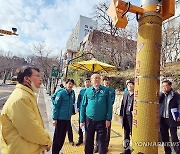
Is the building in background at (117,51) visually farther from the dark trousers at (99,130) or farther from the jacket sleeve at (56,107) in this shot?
the dark trousers at (99,130)

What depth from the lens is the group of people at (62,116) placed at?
2096 mm

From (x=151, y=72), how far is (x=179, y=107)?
2.35 m

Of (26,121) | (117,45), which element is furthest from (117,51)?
(26,121)

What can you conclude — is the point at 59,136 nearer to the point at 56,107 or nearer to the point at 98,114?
the point at 56,107

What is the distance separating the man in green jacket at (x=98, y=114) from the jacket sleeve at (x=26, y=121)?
1.82 metres

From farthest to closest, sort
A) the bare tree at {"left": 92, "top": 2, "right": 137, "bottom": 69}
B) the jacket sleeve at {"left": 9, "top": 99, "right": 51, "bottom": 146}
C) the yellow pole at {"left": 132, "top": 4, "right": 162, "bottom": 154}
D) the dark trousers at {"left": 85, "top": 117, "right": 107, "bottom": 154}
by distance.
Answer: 1. the bare tree at {"left": 92, "top": 2, "right": 137, "bottom": 69}
2. the dark trousers at {"left": 85, "top": 117, "right": 107, "bottom": 154}
3. the yellow pole at {"left": 132, "top": 4, "right": 162, "bottom": 154}
4. the jacket sleeve at {"left": 9, "top": 99, "right": 51, "bottom": 146}

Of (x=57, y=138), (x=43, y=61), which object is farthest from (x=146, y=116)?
(x=43, y=61)

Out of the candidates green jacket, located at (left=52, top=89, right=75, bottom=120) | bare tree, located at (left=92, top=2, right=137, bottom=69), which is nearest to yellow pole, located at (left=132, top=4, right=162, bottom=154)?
green jacket, located at (left=52, top=89, right=75, bottom=120)

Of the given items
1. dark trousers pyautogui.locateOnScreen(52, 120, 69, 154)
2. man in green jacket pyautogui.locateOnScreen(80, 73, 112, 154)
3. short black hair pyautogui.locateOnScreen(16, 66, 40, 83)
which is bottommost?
dark trousers pyautogui.locateOnScreen(52, 120, 69, 154)

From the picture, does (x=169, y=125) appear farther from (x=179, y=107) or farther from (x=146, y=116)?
(x=146, y=116)

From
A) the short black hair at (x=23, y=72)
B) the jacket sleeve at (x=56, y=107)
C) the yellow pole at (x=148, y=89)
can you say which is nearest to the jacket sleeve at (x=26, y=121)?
the short black hair at (x=23, y=72)

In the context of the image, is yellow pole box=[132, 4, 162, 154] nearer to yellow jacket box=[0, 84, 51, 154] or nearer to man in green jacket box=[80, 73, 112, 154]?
yellow jacket box=[0, 84, 51, 154]

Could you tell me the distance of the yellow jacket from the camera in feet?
6.78

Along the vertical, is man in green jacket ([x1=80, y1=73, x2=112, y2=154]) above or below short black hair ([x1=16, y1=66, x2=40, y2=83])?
below
